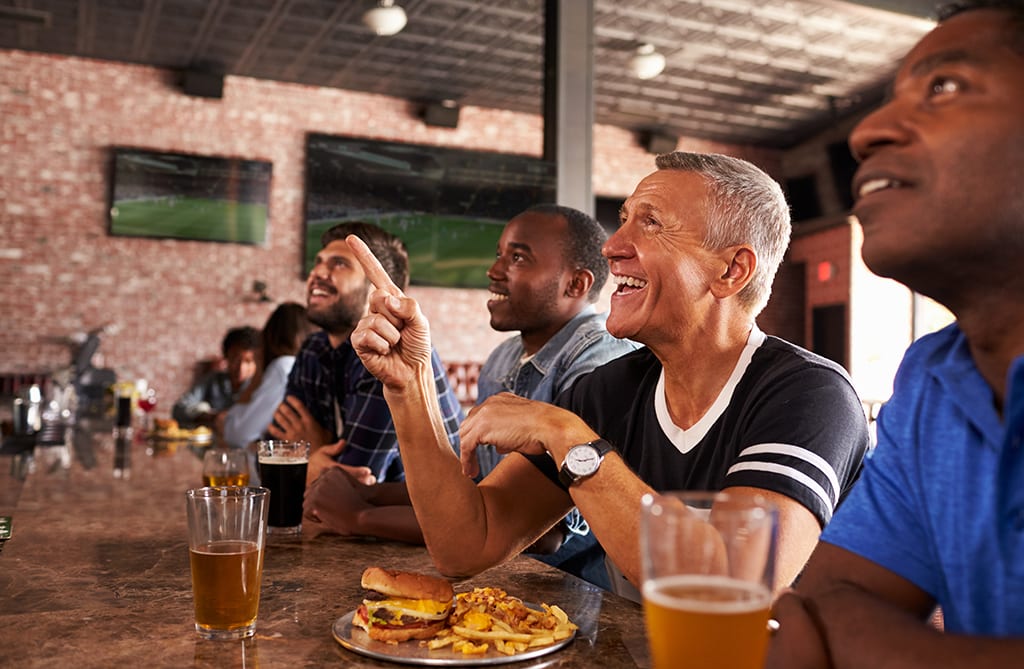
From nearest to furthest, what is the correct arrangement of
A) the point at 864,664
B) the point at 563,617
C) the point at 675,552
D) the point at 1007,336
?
the point at 675,552, the point at 864,664, the point at 1007,336, the point at 563,617

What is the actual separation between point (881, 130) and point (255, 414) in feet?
10.5

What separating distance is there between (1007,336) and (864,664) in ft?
1.19

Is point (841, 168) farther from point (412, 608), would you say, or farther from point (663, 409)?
point (412, 608)

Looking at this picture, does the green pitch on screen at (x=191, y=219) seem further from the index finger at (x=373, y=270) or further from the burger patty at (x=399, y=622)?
the burger patty at (x=399, y=622)

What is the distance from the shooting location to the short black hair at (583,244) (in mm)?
2643

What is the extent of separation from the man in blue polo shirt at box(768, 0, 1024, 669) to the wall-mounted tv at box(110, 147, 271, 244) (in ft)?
23.0

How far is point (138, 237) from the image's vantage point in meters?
7.17

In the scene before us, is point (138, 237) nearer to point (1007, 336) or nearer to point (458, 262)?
point (458, 262)

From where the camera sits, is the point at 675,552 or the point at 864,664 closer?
the point at 675,552

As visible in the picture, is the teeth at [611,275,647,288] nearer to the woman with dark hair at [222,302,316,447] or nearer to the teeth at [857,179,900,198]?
the teeth at [857,179,900,198]

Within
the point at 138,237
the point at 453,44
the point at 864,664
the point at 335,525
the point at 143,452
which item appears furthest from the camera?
the point at 138,237

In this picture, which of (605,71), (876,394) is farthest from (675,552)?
(876,394)

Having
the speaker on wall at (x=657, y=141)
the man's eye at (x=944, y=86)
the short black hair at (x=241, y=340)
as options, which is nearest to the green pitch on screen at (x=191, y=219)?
the short black hair at (x=241, y=340)

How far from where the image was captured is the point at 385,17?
5766 millimetres
